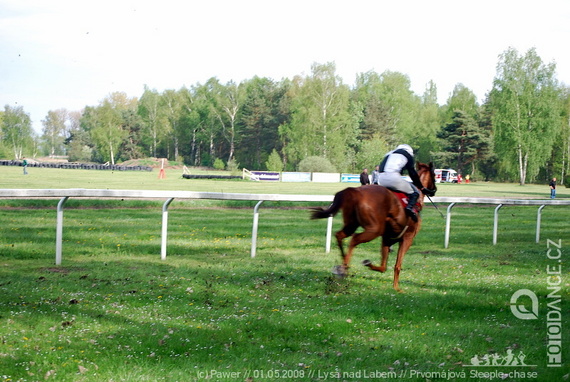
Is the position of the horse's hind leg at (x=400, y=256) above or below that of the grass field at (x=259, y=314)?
above

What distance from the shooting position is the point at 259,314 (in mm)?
6555

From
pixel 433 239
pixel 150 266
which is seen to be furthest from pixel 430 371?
pixel 433 239

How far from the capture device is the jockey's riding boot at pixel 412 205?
843 centimetres

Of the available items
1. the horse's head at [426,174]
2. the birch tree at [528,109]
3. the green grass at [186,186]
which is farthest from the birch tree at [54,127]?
the horse's head at [426,174]

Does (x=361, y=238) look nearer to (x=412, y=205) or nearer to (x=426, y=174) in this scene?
(x=412, y=205)

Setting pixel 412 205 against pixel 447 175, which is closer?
pixel 412 205

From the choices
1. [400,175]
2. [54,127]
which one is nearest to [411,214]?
[400,175]

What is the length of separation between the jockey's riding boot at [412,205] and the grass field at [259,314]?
1.12 m

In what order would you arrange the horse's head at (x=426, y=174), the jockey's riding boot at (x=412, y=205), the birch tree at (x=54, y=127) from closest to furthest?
1. the jockey's riding boot at (x=412, y=205)
2. the horse's head at (x=426, y=174)
3. the birch tree at (x=54, y=127)

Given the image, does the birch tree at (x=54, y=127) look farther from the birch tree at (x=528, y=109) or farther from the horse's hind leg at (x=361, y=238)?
the horse's hind leg at (x=361, y=238)

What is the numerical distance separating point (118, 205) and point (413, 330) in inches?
755

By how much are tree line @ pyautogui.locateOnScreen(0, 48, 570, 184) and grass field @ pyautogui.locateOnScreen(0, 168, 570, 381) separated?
59.3 meters

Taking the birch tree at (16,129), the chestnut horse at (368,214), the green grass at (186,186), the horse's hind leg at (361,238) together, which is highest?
the birch tree at (16,129)

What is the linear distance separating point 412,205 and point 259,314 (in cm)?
321
